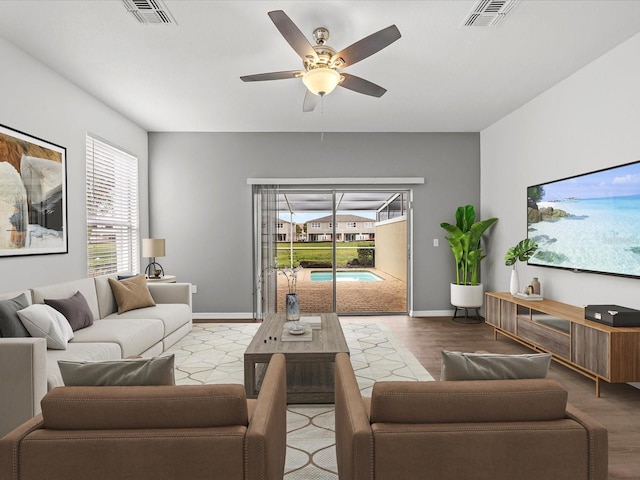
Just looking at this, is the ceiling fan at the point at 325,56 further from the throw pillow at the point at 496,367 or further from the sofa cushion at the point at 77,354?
the sofa cushion at the point at 77,354

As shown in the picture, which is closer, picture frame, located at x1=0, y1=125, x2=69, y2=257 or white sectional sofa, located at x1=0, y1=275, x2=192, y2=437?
white sectional sofa, located at x1=0, y1=275, x2=192, y2=437

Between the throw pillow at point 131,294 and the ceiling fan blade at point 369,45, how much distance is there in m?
3.19

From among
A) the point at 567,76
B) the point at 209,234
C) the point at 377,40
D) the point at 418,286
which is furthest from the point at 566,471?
the point at 209,234

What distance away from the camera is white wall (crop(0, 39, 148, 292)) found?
3.39 metres

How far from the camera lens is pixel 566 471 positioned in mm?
1396

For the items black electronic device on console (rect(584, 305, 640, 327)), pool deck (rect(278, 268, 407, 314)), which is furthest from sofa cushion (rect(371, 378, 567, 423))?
pool deck (rect(278, 268, 407, 314))

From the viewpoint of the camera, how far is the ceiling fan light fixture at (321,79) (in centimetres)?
303

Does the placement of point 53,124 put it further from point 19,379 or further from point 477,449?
point 477,449

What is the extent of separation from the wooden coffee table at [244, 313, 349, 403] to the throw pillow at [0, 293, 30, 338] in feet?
4.96

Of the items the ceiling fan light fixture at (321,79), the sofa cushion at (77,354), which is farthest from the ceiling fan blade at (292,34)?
the sofa cushion at (77,354)

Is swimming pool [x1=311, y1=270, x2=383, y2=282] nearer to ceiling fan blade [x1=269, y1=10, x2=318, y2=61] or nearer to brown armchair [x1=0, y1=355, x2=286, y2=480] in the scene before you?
ceiling fan blade [x1=269, y1=10, x2=318, y2=61]

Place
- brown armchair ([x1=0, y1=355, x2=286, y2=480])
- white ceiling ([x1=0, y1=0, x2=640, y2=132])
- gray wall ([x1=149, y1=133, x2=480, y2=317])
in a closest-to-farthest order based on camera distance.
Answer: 1. brown armchair ([x1=0, y1=355, x2=286, y2=480])
2. white ceiling ([x1=0, y1=0, x2=640, y2=132])
3. gray wall ([x1=149, y1=133, x2=480, y2=317])

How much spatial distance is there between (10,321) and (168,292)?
2.26m

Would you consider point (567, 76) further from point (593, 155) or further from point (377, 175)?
point (377, 175)
